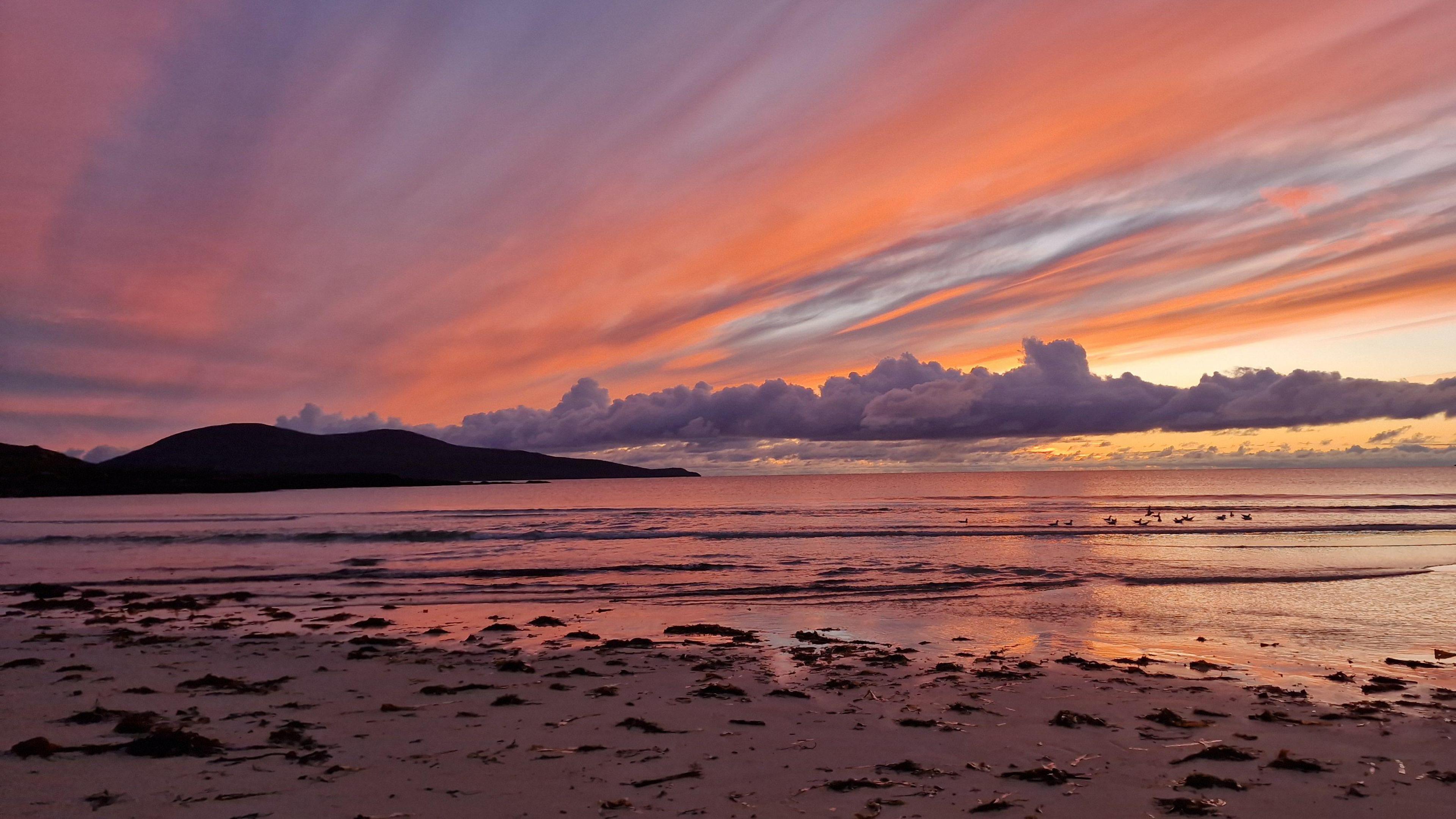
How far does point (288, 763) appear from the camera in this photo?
8047 millimetres

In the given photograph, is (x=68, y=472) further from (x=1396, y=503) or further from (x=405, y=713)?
(x=1396, y=503)

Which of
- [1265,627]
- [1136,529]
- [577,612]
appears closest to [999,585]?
[1265,627]

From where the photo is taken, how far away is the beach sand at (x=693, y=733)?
720 centimetres

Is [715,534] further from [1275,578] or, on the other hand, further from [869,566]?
[1275,578]

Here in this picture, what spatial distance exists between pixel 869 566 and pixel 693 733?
2244cm

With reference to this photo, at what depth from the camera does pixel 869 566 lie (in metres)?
30.8

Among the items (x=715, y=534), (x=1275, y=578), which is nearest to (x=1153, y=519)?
(x=1275, y=578)

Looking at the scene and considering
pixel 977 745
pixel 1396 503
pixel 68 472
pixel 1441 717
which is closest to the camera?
pixel 977 745

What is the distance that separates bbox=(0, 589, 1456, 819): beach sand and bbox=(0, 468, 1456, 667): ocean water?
12.7 feet

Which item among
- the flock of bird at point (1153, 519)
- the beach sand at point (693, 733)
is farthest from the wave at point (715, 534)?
the beach sand at point (693, 733)

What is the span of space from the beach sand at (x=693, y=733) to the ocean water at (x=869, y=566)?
12.7 feet

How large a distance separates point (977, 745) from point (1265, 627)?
12419mm

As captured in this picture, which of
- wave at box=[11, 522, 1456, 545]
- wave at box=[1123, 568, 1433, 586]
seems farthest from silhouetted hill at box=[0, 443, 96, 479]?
wave at box=[1123, 568, 1433, 586]

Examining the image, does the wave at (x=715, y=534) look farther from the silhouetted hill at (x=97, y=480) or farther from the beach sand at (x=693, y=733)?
the silhouetted hill at (x=97, y=480)
